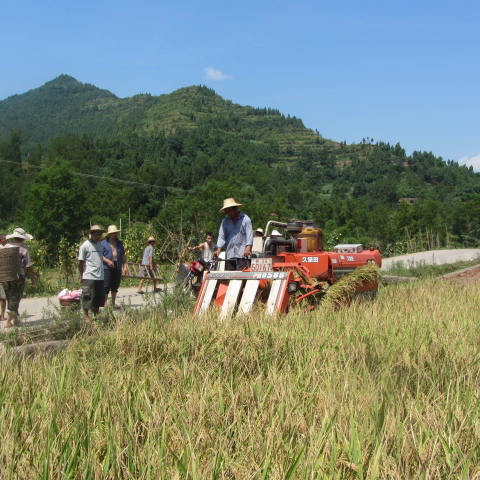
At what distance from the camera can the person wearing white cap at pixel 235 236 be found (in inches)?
312

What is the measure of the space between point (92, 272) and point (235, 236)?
2.35 m

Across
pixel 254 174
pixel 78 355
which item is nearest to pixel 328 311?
pixel 78 355

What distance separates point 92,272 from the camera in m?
8.77

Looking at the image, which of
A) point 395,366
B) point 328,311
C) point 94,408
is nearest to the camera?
point 94,408

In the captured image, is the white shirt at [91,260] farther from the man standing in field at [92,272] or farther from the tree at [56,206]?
the tree at [56,206]

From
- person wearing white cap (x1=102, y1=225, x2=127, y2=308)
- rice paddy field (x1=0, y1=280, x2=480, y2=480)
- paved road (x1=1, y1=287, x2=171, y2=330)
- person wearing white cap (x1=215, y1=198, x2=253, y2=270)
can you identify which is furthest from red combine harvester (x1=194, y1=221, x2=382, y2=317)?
person wearing white cap (x1=102, y1=225, x2=127, y2=308)

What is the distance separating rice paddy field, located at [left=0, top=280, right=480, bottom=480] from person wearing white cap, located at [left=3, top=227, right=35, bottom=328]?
13.4ft

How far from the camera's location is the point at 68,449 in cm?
246

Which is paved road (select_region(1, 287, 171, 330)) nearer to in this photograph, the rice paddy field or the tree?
the rice paddy field

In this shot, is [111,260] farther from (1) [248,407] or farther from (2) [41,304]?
(1) [248,407]

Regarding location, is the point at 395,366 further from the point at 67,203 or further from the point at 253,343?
the point at 67,203

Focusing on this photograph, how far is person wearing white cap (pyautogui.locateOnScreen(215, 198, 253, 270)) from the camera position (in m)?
7.93

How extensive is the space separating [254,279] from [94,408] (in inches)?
→ 164

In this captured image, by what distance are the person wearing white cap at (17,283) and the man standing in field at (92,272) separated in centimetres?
82
